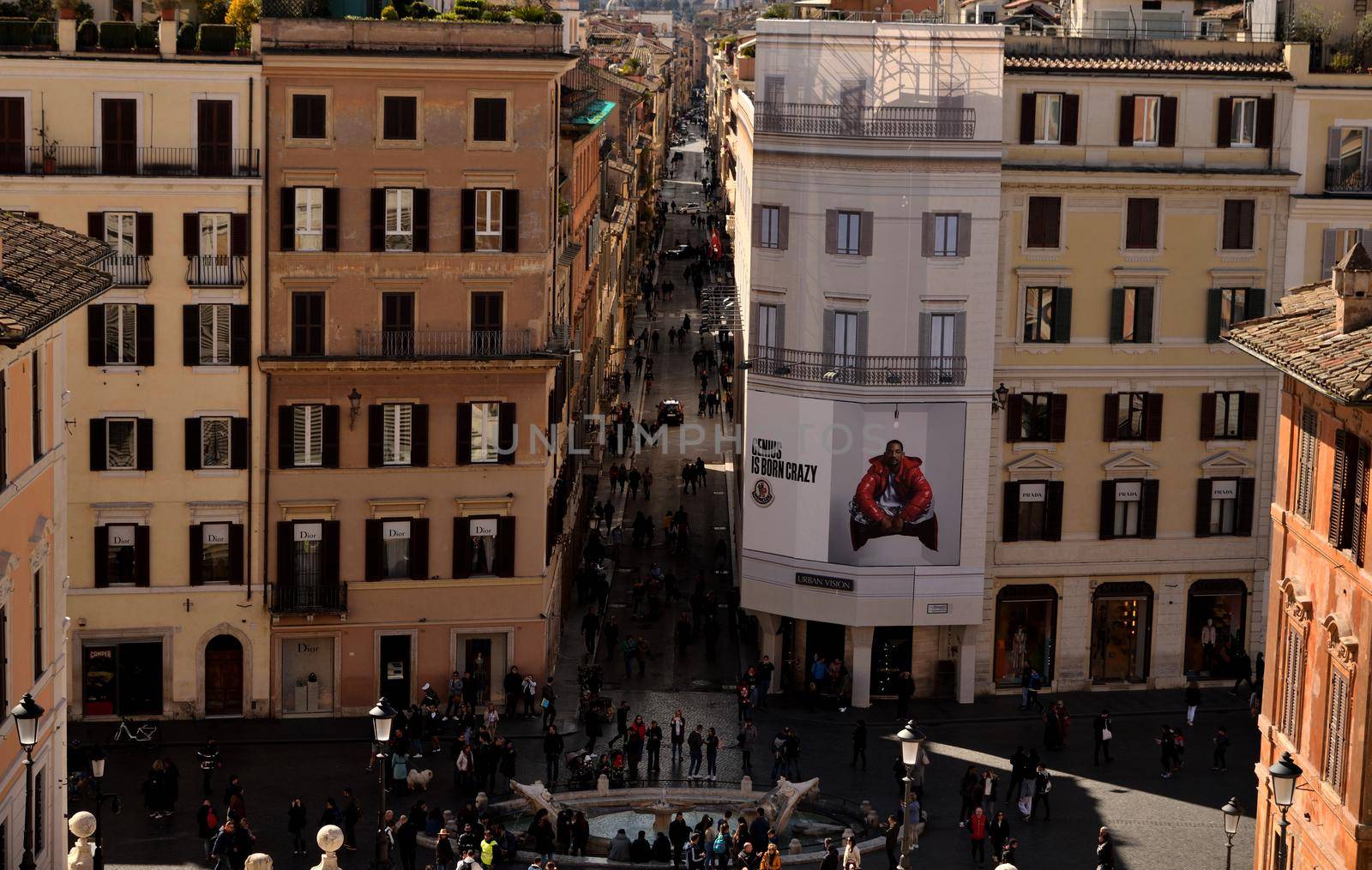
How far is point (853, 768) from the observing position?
2367 inches

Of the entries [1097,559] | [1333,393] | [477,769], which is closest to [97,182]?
[477,769]

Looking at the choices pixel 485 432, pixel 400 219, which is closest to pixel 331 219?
pixel 400 219

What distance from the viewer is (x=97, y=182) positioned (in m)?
60.6

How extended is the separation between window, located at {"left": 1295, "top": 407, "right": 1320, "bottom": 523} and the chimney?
228 centimetres

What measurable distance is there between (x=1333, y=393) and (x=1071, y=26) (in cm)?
3740

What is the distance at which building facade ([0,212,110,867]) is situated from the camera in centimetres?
3716

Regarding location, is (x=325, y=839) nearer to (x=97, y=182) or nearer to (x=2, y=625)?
(x=2, y=625)

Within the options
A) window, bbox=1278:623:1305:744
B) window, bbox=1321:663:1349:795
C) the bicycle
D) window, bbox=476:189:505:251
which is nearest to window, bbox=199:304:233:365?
window, bbox=476:189:505:251

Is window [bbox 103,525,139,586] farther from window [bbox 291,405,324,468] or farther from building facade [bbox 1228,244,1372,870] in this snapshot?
building facade [bbox 1228,244,1372,870]

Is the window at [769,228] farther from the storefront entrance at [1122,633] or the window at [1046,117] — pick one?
the storefront entrance at [1122,633]

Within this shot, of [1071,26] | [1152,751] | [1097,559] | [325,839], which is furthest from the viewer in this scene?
[1071,26]

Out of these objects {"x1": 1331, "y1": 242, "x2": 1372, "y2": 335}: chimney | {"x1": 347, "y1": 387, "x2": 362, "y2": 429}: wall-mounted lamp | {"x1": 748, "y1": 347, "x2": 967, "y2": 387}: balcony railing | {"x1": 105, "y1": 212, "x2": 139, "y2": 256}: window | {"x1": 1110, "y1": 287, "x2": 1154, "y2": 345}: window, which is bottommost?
{"x1": 347, "y1": 387, "x2": 362, "y2": 429}: wall-mounted lamp

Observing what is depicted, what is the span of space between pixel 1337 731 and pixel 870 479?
25638 mm

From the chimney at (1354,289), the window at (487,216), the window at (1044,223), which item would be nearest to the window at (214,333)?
the window at (487,216)
